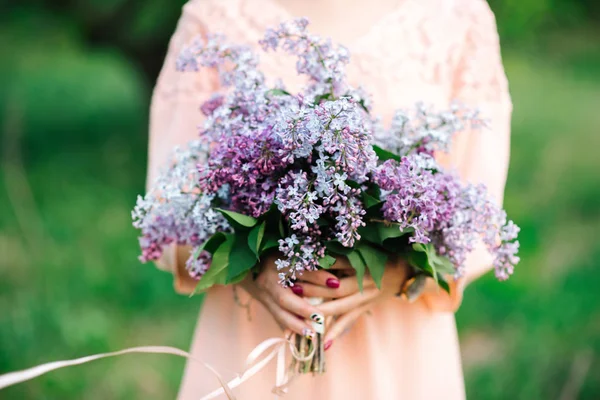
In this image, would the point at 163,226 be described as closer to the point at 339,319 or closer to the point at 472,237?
the point at 339,319

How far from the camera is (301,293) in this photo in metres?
1.29

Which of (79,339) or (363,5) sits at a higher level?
(363,5)

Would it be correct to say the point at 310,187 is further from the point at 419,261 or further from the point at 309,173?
the point at 419,261

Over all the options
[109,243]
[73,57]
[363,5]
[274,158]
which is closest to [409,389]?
[274,158]

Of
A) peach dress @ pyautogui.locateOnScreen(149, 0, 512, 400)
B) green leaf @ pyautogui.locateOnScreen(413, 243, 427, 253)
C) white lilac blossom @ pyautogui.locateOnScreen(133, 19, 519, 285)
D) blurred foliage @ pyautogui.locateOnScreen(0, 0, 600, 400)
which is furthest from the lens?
blurred foliage @ pyautogui.locateOnScreen(0, 0, 600, 400)

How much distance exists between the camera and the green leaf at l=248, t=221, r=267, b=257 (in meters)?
1.18

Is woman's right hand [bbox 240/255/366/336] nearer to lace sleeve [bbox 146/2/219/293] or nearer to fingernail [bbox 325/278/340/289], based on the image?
fingernail [bbox 325/278/340/289]

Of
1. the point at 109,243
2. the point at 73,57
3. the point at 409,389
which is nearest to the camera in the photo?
the point at 409,389

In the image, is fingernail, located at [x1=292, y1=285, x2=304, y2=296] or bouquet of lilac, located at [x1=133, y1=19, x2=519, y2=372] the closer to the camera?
bouquet of lilac, located at [x1=133, y1=19, x2=519, y2=372]

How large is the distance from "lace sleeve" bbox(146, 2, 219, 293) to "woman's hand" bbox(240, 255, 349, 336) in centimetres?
33

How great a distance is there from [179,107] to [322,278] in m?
0.55

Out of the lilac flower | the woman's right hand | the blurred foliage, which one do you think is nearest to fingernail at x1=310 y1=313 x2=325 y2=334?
the woman's right hand

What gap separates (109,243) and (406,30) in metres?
2.88

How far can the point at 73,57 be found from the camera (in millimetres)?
4602
